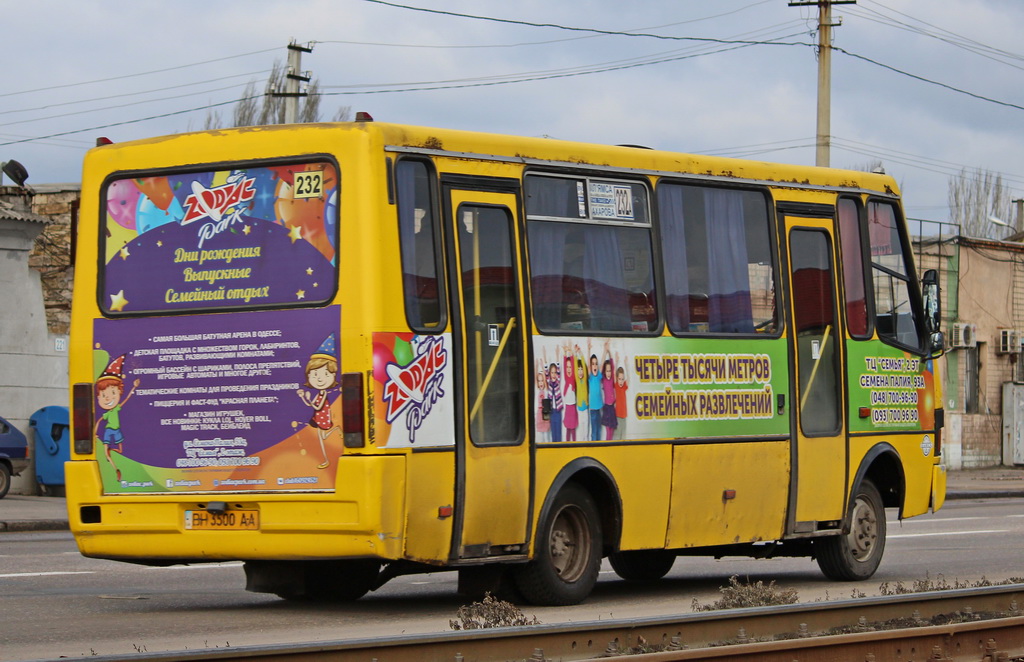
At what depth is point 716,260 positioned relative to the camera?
41.5 feet

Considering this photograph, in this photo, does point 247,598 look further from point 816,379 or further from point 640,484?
point 816,379

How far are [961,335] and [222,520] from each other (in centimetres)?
3384

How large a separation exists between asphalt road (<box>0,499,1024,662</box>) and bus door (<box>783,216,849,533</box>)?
0.74 metres

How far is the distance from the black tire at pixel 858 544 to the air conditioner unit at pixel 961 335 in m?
28.3

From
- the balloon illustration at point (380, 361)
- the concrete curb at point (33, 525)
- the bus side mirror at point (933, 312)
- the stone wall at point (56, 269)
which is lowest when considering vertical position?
the concrete curb at point (33, 525)

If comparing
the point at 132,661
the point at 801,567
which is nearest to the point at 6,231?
the point at 801,567

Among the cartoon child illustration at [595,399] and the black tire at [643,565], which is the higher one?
the cartoon child illustration at [595,399]

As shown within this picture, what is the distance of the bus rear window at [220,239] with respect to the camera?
10.2m

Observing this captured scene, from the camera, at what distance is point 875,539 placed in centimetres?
1420

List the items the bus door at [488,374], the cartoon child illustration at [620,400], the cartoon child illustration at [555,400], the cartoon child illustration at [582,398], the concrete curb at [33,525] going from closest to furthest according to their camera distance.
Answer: the bus door at [488,374] < the cartoon child illustration at [555,400] < the cartoon child illustration at [582,398] < the cartoon child illustration at [620,400] < the concrete curb at [33,525]

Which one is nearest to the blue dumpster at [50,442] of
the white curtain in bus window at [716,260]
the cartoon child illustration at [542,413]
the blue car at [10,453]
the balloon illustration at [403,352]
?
the blue car at [10,453]

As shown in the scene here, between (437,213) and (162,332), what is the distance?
6.14 ft

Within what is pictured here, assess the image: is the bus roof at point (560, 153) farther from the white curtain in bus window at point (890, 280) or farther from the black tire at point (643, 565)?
the black tire at point (643, 565)

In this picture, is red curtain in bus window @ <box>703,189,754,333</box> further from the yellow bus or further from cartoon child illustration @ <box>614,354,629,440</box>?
cartoon child illustration @ <box>614,354,629,440</box>
